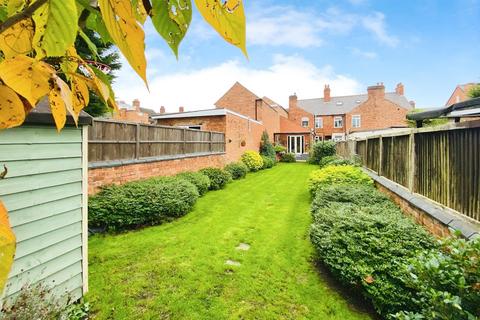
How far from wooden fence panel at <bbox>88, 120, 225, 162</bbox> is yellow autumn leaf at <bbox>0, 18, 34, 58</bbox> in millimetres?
5754

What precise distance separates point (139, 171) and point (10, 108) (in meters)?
7.86

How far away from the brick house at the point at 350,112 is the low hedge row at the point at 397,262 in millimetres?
29177

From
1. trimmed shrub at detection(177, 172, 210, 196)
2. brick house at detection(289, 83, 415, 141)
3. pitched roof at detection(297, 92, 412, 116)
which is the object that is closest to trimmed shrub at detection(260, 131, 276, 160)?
brick house at detection(289, 83, 415, 141)

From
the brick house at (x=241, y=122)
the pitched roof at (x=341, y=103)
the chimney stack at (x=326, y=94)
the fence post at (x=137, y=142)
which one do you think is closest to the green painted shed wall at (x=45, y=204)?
the fence post at (x=137, y=142)

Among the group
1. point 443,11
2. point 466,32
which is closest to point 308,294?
point 443,11

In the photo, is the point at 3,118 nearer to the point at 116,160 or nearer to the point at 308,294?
the point at 308,294

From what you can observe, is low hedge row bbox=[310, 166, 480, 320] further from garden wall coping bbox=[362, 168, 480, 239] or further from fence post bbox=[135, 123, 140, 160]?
fence post bbox=[135, 123, 140, 160]

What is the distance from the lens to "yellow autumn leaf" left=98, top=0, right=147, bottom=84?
13.8 inches

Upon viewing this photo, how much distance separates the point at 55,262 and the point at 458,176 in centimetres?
504

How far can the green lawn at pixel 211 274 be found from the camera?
3.36m

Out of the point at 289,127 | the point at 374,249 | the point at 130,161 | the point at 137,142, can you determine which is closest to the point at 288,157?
the point at 289,127

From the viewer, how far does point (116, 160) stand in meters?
7.03

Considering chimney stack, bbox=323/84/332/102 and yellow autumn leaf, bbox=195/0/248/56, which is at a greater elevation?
chimney stack, bbox=323/84/332/102

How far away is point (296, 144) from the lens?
31531 mm
